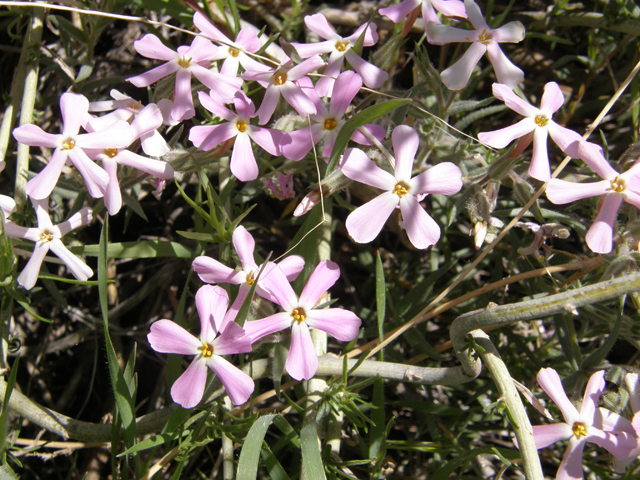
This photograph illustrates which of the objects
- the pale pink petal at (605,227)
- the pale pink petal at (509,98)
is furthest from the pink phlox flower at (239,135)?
the pale pink petal at (605,227)

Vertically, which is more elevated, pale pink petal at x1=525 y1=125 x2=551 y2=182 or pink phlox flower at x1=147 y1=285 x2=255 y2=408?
pale pink petal at x1=525 y1=125 x2=551 y2=182

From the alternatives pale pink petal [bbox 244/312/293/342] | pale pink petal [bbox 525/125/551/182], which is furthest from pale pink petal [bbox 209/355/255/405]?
pale pink petal [bbox 525/125/551/182]

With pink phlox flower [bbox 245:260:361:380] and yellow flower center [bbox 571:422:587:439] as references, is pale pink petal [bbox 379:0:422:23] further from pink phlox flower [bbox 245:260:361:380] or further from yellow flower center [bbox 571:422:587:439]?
yellow flower center [bbox 571:422:587:439]

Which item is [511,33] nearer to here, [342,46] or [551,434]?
[342,46]

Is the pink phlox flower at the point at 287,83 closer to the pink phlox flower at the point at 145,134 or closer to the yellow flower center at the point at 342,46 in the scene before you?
the yellow flower center at the point at 342,46

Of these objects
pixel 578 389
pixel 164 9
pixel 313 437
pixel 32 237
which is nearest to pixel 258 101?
pixel 164 9

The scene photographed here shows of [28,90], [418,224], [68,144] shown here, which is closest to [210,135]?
[68,144]

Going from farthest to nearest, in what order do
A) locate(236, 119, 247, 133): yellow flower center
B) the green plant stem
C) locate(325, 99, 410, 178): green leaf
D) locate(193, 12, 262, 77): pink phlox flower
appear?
the green plant stem < locate(193, 12, 262, 77): pink phlox flower < locate(236, 119, 247, 133): yellow flower center < locate(325, 99, 410, 178): green leaf
